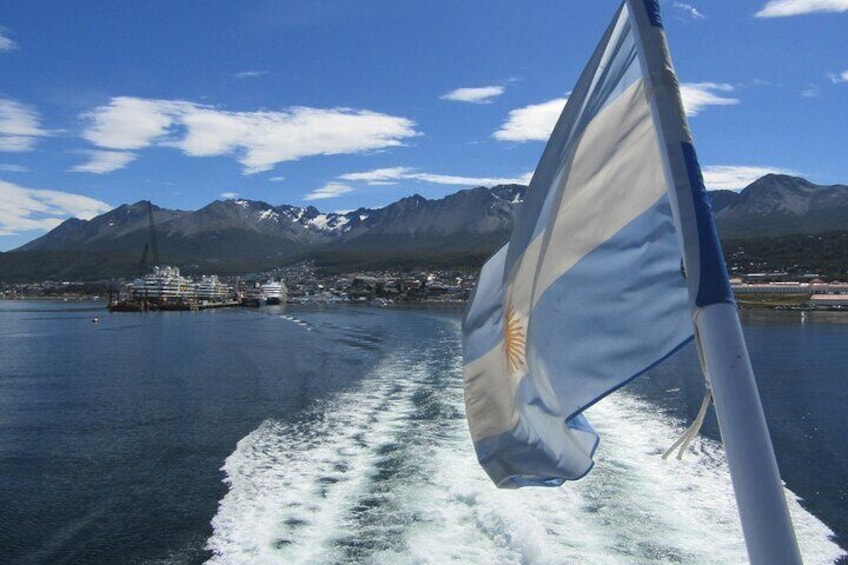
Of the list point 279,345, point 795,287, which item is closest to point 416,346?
point 279,345

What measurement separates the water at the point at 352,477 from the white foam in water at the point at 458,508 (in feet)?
0.15

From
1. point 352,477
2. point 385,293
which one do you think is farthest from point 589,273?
point 385,293

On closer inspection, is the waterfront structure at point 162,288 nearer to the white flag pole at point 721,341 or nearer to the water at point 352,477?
the water at point 352,477

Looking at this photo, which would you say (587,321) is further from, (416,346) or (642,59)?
(416,346)

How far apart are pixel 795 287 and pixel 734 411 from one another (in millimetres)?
129886

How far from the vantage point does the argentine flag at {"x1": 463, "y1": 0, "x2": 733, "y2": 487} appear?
3139 millimetres

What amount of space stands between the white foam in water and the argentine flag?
808cm

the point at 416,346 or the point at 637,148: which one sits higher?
the point at 637,148

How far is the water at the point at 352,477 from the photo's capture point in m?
11.9

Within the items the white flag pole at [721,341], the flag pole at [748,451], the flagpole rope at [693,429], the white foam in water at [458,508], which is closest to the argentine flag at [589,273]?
the white flag pole at [721,341]

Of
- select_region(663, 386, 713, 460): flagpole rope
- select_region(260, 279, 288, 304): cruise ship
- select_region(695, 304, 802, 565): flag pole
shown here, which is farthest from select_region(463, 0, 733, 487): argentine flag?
select_region(260, 279, 288, 304): cruise ship

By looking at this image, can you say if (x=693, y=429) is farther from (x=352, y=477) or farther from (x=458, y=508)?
(x=352, y=477)

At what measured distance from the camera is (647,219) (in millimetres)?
3209

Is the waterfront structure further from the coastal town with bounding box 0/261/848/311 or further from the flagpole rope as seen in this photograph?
the flagpole rope
